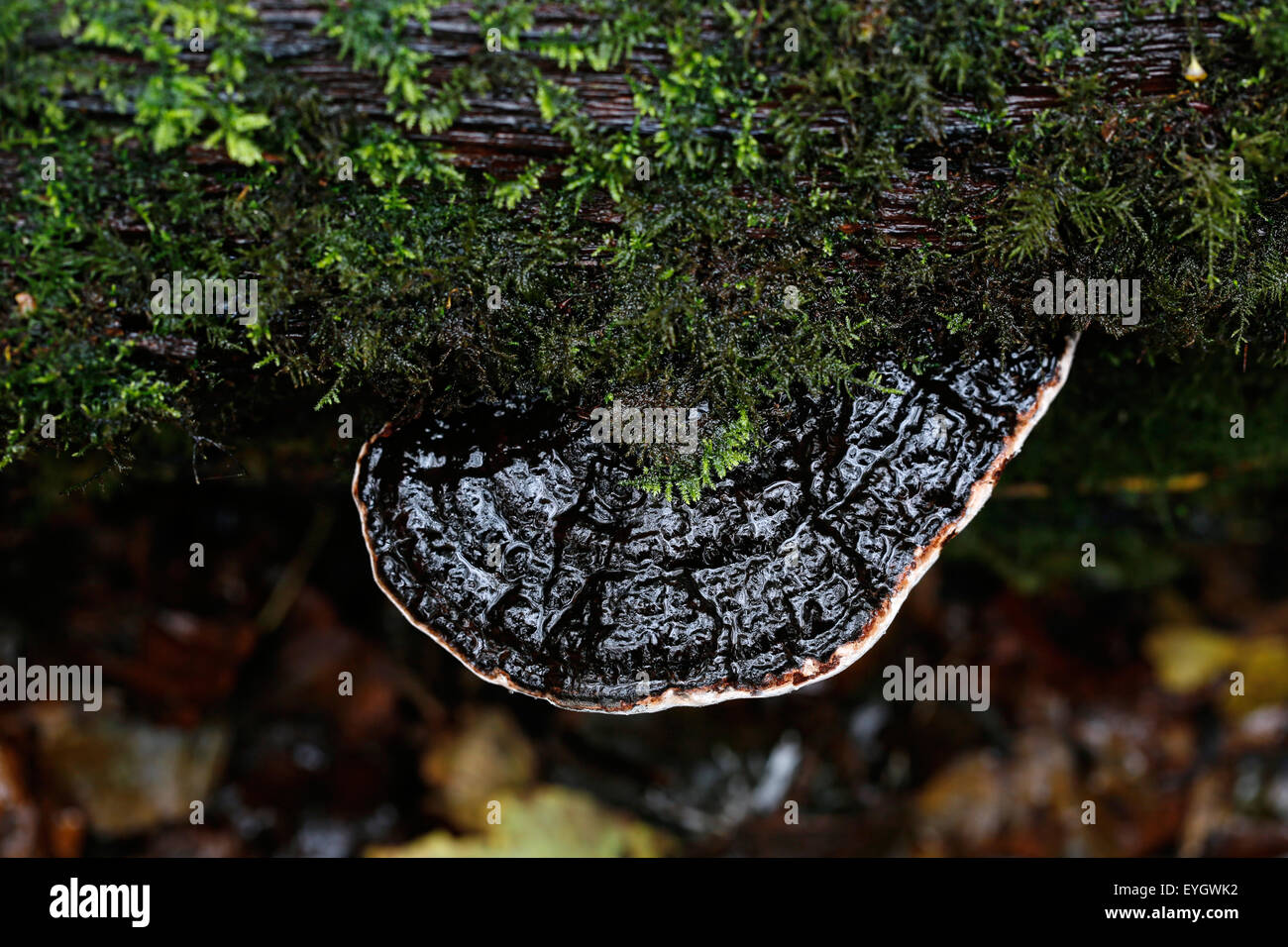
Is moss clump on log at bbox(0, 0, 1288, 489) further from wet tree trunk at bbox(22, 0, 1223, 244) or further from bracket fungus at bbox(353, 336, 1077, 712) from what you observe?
bracket fungus at bbox(353, 336, 1077, 712)

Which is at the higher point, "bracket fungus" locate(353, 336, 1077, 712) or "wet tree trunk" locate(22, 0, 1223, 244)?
"wet tree trunk" locate(22, 0, 1223, 244)

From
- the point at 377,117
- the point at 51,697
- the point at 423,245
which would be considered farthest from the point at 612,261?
the point at 51,697

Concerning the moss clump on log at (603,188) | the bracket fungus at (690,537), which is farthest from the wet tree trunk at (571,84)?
the bracket fungus at (690,537)

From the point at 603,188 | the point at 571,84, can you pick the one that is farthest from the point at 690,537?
the point at 571,84

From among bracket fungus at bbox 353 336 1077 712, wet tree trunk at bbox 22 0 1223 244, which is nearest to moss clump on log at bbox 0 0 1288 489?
wet tree trunk at bbox 22 0 1223 244

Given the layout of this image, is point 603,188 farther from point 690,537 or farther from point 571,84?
point 690,537
